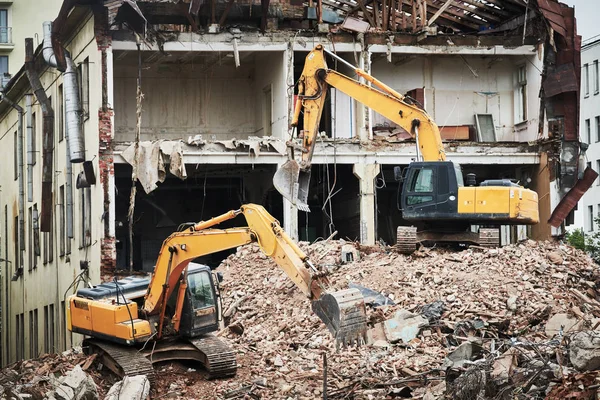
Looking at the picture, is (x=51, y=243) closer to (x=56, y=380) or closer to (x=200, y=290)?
(x=200, y=290)

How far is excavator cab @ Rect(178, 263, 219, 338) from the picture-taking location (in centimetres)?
2012

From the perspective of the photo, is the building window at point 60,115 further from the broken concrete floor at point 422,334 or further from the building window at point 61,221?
the broken concrete floor at point 422,334

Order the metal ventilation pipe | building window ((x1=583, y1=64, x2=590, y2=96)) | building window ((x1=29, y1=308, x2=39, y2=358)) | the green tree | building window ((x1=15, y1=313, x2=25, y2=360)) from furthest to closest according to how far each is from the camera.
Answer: building window ((x1=583, y1=64, x2=590, y2=96)) < the green tree < building window ((x1=15, y1=313, x2=25, y2=360)) < building window ((x1=29, y1=308, x2=39, y2=358)) < the metal ventilation pipe

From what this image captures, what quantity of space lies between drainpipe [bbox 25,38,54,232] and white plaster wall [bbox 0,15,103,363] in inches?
8.9

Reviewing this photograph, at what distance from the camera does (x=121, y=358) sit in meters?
19.7

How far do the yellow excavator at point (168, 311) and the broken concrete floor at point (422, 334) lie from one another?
16.4 inches

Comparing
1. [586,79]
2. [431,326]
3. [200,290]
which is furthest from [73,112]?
[586,79]

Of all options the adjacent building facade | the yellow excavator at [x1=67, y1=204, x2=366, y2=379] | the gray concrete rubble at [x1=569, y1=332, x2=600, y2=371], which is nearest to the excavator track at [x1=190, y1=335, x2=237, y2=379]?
the yellow excavator at [x1=67, y1=204, x2=366, y2=379]

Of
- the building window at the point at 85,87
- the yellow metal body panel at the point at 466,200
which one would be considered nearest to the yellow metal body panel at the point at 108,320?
the yellow metal body panel at the point at 466,200

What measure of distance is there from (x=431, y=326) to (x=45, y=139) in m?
19.1

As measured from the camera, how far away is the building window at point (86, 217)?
104 ft

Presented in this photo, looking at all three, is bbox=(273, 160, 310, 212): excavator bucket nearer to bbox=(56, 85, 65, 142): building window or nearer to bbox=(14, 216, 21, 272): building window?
bbox=(56, 85, 65, 142): building window

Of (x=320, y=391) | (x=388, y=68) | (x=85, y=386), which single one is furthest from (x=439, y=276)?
(x=388, y=68)

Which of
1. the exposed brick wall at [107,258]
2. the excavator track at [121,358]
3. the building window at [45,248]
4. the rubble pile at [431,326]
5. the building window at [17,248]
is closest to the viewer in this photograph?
the rubble pile at [431,326]
